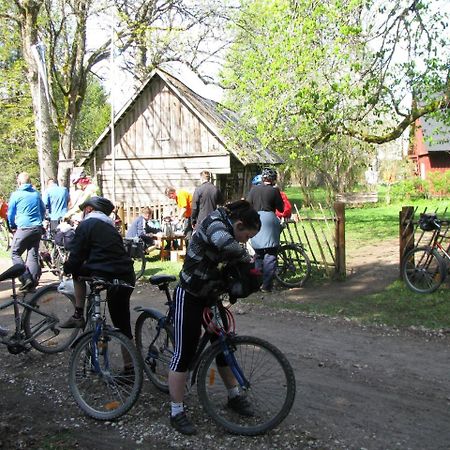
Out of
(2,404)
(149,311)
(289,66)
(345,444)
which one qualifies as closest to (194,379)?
(149,311)

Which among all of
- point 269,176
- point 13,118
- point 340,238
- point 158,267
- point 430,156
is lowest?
point 158,267

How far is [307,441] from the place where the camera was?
3678mm

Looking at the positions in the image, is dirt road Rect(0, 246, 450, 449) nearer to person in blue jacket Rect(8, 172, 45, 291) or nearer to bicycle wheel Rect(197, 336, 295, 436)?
bicycle wheel Rect(197, 336, 295, 436)

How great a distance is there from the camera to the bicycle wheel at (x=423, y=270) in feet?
26.1

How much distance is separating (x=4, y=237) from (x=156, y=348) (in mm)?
14845

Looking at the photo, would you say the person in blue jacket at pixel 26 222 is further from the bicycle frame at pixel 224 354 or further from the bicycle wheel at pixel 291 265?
the bicycle frame at pixel 224 354

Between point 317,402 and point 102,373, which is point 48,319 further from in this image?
point 317,402

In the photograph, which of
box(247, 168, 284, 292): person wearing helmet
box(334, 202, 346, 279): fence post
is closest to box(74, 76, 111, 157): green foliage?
box(247, 168, 284, 292): person wearing helmet

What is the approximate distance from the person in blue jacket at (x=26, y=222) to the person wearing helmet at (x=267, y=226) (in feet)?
11.6

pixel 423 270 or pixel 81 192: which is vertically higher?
pixel 81 192

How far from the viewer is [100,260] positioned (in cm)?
448

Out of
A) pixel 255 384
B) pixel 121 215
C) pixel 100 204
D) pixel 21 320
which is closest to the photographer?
pixel 255 384

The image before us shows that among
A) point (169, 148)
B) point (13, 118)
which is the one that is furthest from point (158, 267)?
point (13, 118)

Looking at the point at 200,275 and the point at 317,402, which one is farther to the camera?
the point at 317,402
